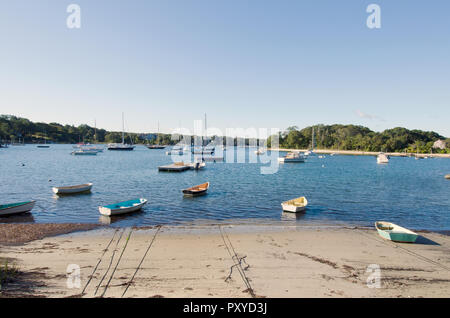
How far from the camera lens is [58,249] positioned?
47.7 ft

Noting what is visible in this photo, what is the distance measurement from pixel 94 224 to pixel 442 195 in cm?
4245

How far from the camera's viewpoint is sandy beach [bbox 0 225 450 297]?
391 inches

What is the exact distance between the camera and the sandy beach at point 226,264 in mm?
9938

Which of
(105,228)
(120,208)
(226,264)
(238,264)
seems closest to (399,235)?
(238,264)

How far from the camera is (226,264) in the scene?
41.3ft

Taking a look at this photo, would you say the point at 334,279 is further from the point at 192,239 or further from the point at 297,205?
the point at 297,205

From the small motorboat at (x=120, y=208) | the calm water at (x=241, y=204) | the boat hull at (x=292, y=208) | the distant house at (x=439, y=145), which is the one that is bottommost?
the calm water at (x=241, y=204)

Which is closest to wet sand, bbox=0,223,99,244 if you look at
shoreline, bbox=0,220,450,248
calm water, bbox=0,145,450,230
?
shoreline, bbox=0,220,450,248

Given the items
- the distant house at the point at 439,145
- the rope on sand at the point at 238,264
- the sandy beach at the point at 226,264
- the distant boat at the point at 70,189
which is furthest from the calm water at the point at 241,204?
the distant house at the point at 439,145

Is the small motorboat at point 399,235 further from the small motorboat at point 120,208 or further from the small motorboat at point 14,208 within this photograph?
the small motorboat at point 14,208

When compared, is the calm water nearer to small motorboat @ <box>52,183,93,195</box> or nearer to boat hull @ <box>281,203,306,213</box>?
boat hull @ <box>281,203,306,213</box>
